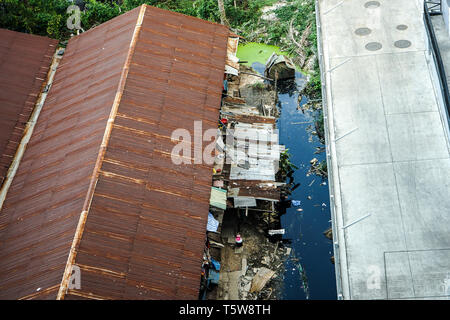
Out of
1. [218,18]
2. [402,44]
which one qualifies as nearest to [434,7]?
[402,44]

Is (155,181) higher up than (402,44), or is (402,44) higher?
(402,44)

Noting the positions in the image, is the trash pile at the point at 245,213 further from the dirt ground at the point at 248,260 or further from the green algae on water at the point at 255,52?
the green algae on water at the point at 255,52

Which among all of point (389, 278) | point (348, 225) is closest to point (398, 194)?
point (348, 225)

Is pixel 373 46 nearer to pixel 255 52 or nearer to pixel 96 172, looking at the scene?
pixel 255 52

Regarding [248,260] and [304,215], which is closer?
[248,260]

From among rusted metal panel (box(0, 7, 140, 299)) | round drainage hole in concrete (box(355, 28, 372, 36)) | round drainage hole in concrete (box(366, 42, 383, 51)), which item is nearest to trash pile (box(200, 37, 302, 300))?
rusted metal panel (box(0, 7, 140, 299))

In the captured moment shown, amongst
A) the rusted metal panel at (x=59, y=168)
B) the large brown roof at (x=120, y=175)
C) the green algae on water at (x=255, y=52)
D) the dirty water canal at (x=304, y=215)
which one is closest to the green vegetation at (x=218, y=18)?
the green algae on water at (x=255, y=52)

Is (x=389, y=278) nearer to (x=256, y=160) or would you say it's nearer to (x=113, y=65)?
(x=256, y=160)
